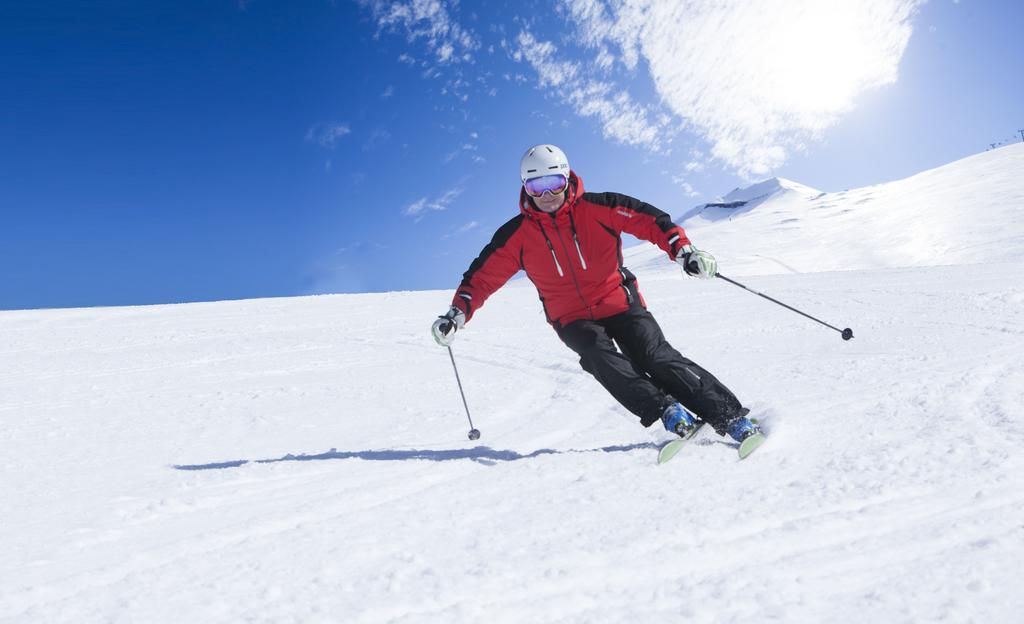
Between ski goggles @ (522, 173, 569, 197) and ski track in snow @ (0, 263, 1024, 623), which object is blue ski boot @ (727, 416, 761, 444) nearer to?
ski track in snow @ (0, 263, 1024, 623)

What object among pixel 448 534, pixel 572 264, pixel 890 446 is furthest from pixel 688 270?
pixel 448 534

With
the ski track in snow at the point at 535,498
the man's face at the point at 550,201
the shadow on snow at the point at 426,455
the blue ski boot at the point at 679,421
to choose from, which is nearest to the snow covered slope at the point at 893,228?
the ski track in snow at the point at 535,498

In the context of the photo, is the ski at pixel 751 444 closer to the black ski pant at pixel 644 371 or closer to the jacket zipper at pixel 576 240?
the black ski pant at pixel 644 371

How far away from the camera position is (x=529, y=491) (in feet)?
8.77

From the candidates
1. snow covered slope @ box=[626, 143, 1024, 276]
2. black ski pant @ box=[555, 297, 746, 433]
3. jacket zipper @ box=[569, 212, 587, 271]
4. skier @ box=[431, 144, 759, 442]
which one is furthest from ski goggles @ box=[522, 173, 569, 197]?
snow covered slope @ box=[626, 143, 1024, 276]

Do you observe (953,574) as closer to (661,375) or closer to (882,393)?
(661,375)

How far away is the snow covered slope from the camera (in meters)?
25.5

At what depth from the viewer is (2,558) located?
7.71 feet

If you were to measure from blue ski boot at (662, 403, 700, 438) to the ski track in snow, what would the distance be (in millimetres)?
177

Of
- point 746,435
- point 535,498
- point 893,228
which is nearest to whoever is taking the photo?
point 535,498

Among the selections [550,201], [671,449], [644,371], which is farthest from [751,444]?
[550,201]

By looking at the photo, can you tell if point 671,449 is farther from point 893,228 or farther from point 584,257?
point 893,228

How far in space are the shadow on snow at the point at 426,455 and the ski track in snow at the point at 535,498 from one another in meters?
0.03

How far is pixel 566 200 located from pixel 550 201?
120 millimetres
